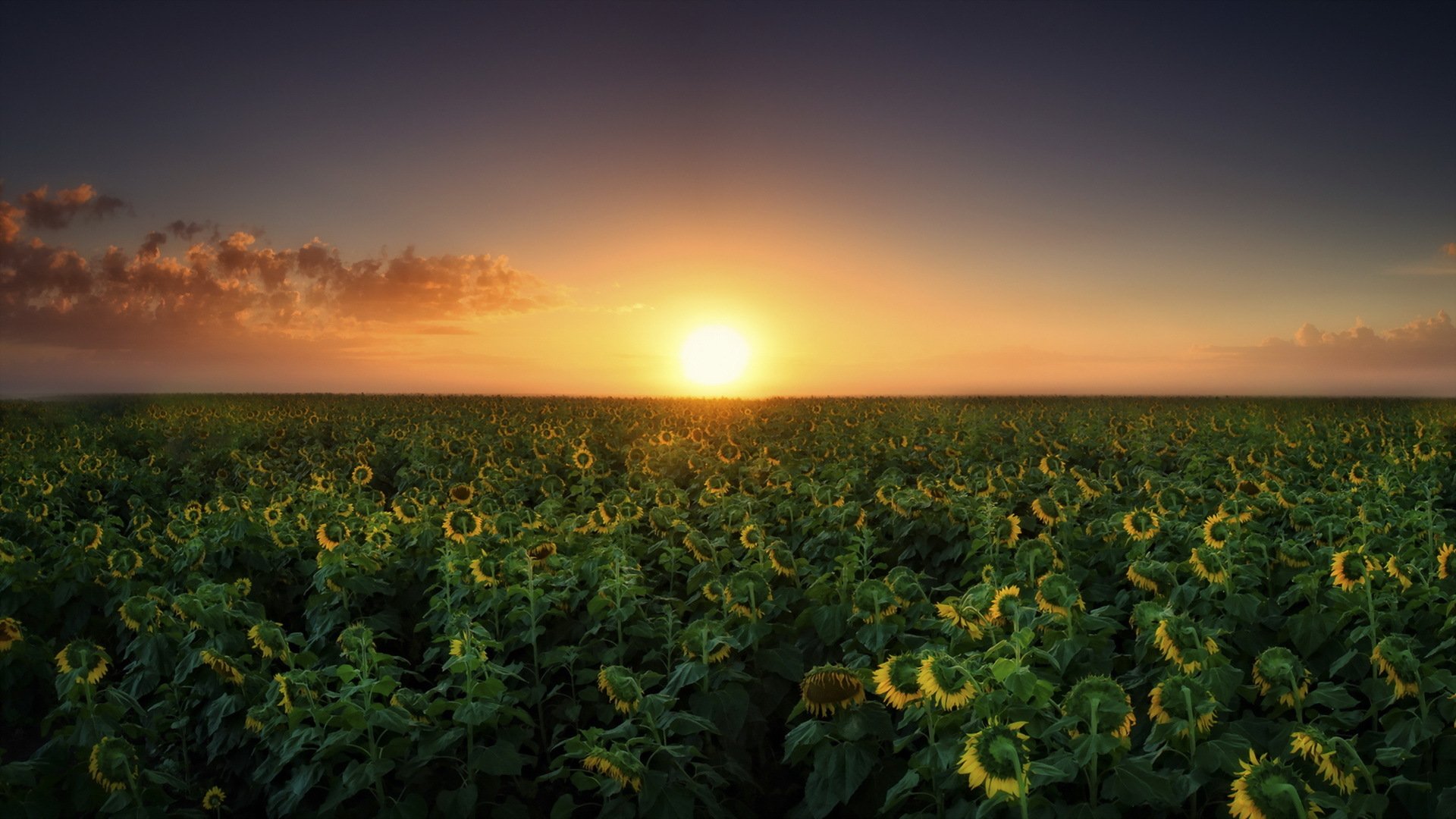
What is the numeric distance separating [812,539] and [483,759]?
4765 millimetres

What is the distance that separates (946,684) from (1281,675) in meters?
1.84

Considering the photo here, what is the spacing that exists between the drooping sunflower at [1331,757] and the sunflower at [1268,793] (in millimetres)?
269

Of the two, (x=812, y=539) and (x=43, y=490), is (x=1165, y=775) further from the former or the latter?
(x=43, y=490)

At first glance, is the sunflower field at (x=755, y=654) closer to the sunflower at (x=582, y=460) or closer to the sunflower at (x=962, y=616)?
the sunflower at (x=962, y=616)

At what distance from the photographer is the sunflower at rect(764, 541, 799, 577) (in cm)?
753

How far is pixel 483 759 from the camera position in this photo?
16.8 feet

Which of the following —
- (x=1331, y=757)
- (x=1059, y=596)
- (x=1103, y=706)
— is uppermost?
(x=1059, y=596)

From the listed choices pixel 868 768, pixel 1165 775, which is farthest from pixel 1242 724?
pixel 868 768

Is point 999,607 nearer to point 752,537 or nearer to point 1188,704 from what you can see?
point 1188,704

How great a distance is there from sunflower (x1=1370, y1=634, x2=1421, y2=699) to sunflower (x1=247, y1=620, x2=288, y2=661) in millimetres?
6678

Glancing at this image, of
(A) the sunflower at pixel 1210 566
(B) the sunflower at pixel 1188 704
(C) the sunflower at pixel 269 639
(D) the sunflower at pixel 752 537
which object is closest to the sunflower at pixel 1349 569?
(A) the sunflower at pixel 1210 566

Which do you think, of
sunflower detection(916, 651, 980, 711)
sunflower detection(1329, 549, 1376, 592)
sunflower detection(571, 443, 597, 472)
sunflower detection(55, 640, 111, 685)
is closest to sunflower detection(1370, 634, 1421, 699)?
sunflower detection(1329, 549, 1376, 592)

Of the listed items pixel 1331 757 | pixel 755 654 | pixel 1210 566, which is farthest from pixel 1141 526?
pixel 1331 757

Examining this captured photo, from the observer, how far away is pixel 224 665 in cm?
611
